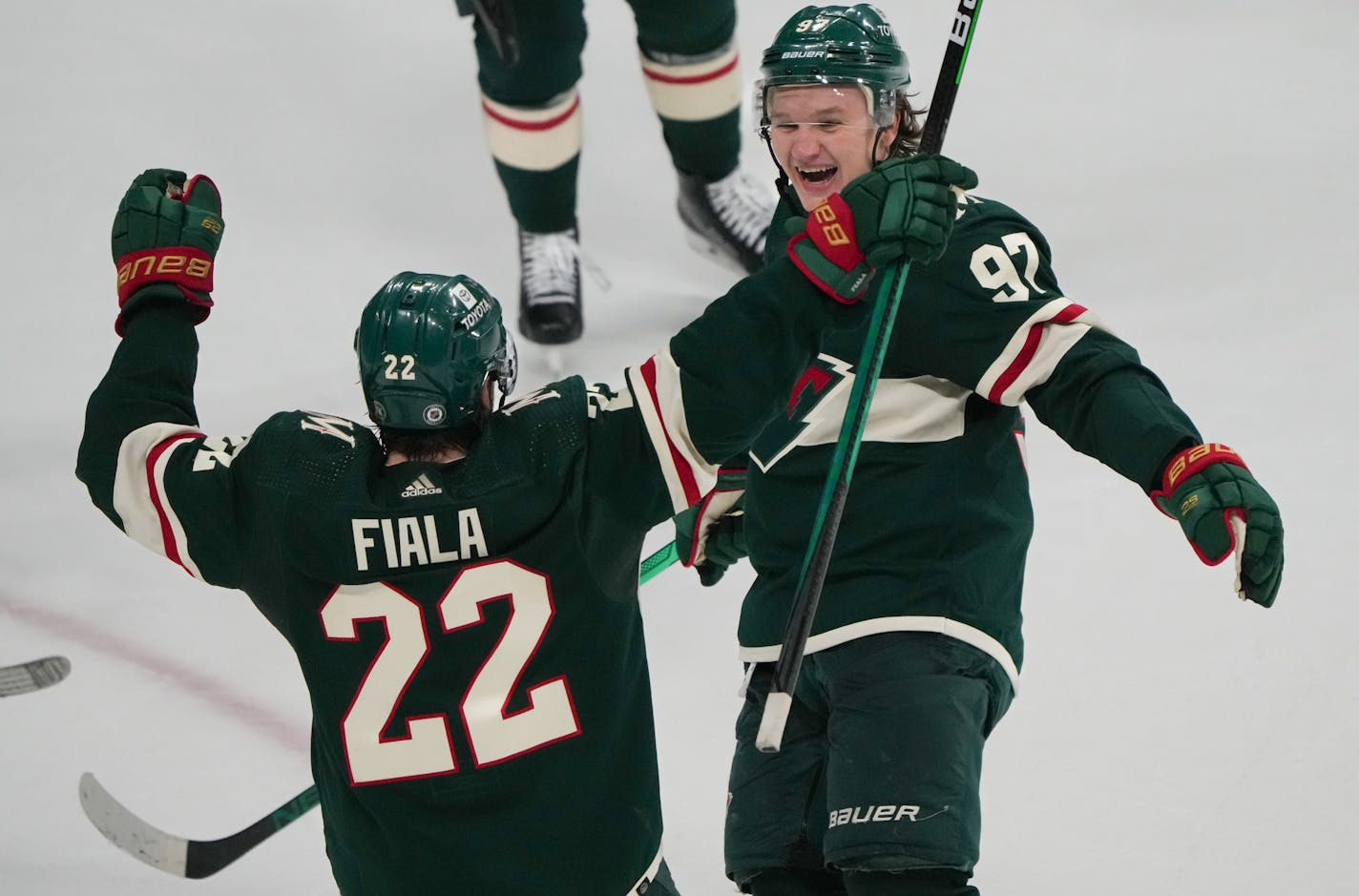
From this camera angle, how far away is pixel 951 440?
221cm

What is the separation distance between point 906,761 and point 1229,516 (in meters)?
0.46

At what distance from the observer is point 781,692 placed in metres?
2.00

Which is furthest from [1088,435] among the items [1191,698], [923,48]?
[923,48]

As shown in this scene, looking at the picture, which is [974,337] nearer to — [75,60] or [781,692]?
[781,692]

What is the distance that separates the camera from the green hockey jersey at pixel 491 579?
1849 millimetres

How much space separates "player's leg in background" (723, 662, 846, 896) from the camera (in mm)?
2256

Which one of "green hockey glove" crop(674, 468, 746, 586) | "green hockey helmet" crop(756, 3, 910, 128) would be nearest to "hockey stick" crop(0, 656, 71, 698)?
"green hockey glove" crop(674, 468, 746, 586)

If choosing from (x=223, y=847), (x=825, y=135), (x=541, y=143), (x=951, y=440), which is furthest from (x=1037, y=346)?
(x=541, y=143)

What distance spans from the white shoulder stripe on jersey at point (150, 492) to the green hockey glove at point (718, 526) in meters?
0.75

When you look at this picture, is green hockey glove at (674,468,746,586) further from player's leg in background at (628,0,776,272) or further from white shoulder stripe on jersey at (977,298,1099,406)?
player's leg in background at (628,0,776,272)

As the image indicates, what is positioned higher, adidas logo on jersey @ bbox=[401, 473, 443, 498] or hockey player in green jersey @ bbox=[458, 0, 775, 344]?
hockey player in green jersey @ bbox=[458, 0, 775, 344]

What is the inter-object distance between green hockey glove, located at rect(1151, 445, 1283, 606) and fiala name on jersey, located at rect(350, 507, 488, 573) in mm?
699

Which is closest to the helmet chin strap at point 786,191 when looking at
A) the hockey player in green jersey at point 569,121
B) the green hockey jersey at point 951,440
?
the green hockey jersey at point 951,440

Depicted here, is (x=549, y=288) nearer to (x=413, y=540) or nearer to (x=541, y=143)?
(x=541, y=143)
